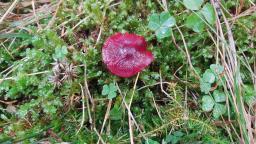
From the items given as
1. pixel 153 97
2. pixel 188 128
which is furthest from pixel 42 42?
pixel 188 128

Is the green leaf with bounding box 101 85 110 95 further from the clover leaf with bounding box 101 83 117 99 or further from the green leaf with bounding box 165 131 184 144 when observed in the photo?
the green leaf with bounding box 165 131 184 144

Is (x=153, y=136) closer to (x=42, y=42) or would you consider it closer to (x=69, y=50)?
(x=69, y=50)

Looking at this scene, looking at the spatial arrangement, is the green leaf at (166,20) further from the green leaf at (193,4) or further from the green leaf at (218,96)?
the green leaf at (218,96)

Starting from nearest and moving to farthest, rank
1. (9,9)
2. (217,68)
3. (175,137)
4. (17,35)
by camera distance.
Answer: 1. (175,137)
2. (217,68)
3. (17,35)
4. (9,9)

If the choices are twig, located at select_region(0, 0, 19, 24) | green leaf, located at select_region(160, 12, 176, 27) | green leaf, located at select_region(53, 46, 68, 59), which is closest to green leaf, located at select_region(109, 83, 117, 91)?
green leaf, located at select_region(53, 46, 68, 59)

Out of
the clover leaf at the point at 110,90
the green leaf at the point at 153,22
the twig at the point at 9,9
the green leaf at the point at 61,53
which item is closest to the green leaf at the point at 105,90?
the clover leaf at the point at 110,90

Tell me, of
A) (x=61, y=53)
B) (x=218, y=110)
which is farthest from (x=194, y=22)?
(x=61, y=53)

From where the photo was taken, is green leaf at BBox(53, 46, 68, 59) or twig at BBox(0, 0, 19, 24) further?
twig at BBox(0, 0, 19, 24)

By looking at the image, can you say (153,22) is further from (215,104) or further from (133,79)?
(215,104)
